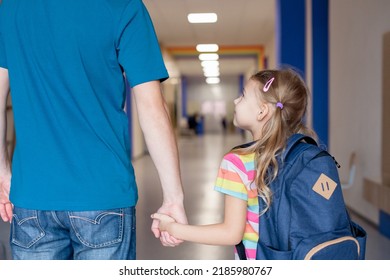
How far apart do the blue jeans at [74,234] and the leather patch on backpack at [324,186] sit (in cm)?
47

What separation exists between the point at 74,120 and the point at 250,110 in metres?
0.48

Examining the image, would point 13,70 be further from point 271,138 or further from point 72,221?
point 271,138

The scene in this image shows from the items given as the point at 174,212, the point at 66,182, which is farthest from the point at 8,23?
the point at 174,212

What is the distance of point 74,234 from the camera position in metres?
1.21

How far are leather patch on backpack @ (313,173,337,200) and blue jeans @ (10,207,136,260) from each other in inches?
18.4

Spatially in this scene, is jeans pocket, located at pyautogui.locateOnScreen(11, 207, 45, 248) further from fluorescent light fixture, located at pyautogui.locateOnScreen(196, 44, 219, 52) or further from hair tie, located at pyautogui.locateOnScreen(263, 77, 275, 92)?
fluorescent light fixture, located at pyautogui.locateOnScreen(196, 44, 219, 52)

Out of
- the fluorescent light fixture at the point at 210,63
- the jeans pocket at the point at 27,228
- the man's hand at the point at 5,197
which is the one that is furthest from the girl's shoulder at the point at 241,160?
the fluorescent light fixture at the point at 210,63

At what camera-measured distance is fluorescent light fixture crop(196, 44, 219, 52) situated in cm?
1303

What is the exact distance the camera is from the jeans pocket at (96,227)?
1.19m

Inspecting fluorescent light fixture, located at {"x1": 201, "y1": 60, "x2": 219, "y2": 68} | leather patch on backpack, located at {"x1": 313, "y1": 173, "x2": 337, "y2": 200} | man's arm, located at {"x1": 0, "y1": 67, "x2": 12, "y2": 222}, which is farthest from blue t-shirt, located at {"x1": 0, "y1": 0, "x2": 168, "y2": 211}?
fluorescent light fixture, located at {"x1": 201, "y1": 60, "x2": 219, "y2": 68}

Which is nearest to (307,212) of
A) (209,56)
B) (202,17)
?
(202,17)

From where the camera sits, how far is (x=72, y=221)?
1.19m

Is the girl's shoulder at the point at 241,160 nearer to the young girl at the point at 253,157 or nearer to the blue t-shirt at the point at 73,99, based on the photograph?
the young girl at the point at 253,157

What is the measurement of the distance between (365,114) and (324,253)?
3.81 metres
